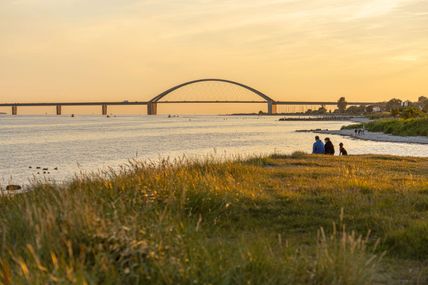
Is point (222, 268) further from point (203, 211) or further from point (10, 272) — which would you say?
point (203, 211)

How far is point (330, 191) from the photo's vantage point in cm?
1229

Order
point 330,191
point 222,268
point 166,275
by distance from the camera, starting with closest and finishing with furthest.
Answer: point 166,275
point 222,268
point 330,191

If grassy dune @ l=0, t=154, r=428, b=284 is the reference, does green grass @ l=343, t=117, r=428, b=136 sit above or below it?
below

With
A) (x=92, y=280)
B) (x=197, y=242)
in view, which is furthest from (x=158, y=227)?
(x=92, y=280)

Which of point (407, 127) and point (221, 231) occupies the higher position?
point (221, 231)

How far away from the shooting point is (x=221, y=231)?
29.3 feet

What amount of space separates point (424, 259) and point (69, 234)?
4884mm

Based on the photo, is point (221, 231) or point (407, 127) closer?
point (221, 231)

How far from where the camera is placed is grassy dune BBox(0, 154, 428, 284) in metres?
5.41

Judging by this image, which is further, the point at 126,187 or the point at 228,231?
the point at 126,187

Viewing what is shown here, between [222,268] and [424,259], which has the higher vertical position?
[222,268]

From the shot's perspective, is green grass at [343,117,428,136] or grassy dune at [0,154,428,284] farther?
green grass at [343,117,428,136]

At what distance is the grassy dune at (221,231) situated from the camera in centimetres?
541

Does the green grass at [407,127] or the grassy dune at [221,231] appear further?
the green grass at [407,127]
